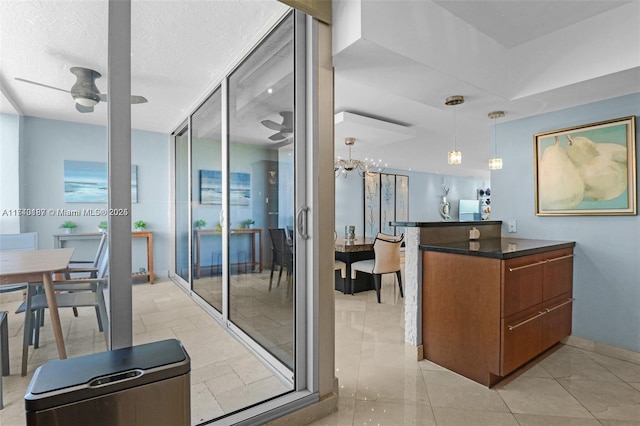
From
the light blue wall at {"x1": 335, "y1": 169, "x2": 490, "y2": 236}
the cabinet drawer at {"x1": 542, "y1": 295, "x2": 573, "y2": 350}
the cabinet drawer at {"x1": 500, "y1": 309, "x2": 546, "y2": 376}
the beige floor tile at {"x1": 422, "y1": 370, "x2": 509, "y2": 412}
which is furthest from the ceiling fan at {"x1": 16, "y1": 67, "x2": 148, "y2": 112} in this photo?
the light blue wall at {"x1": 335, "y1": 169, "x2": 490, "y2": 236}

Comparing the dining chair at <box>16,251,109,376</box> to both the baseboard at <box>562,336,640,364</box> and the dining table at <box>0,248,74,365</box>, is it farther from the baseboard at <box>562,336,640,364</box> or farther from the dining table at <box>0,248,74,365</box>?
the baseboard at <box>562,336,640,364</box>

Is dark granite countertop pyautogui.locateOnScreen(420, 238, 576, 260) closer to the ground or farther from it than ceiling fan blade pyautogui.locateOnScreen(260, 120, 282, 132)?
closer to the ground

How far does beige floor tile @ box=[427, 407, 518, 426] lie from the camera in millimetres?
1803

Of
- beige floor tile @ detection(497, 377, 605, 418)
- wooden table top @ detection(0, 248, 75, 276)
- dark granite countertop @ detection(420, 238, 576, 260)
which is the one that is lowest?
beige floor tile @ detection(497, 377, 605, 418)

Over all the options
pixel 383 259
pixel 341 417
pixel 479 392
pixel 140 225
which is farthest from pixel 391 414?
pixel 383 259

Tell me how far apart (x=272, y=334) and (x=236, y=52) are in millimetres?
2076

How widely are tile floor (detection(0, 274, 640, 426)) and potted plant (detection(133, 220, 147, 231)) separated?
0.31 metres

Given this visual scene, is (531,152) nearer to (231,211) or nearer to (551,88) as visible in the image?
(551,88)

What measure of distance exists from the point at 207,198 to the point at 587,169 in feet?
10.5

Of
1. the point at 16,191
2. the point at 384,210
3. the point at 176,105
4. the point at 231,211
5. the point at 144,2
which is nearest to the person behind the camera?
the point at 16,191

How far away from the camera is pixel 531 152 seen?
3104 millimetres

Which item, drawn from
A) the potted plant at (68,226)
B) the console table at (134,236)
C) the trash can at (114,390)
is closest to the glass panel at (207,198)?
the console table at (134,236)

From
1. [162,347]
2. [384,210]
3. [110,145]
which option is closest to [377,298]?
[162,347]

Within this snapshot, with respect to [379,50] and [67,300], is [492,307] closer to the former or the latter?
[379,50]
